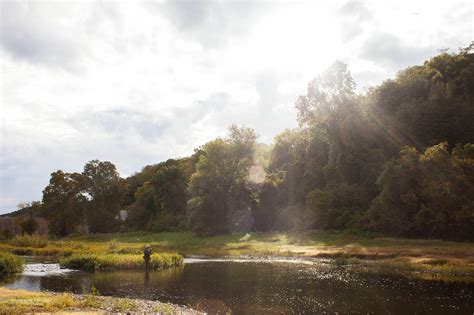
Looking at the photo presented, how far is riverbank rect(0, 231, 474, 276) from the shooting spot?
44.1m

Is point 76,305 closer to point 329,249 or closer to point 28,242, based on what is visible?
point 329,249

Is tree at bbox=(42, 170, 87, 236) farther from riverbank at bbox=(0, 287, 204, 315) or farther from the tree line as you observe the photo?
riverbank at bbox=(0, 287, 204, 315)

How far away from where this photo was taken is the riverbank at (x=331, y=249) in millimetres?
44094

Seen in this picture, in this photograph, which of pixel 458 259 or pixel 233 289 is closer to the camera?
pixel 233 289

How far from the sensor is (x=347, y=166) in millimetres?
79562

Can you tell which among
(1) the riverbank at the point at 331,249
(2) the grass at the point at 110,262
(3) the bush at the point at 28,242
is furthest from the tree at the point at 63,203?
(2) the grass at the point at 110,262

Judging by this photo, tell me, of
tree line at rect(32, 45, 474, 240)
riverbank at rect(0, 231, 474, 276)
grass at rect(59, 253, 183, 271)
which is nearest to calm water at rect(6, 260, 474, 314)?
grass at rect(59, 253, 183, 271)

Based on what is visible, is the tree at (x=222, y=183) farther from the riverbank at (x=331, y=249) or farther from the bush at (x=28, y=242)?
the bush at (x=28, y=242)

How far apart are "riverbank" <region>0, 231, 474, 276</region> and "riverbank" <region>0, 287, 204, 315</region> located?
1070 inches

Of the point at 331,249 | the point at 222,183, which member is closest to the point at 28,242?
the point at 222,183

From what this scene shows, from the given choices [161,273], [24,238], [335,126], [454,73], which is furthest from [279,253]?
[454,73]

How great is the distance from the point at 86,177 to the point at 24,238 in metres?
47.1

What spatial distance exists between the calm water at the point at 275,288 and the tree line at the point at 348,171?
72.2ft

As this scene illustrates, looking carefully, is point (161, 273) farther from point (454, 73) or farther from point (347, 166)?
point (454, 73)
